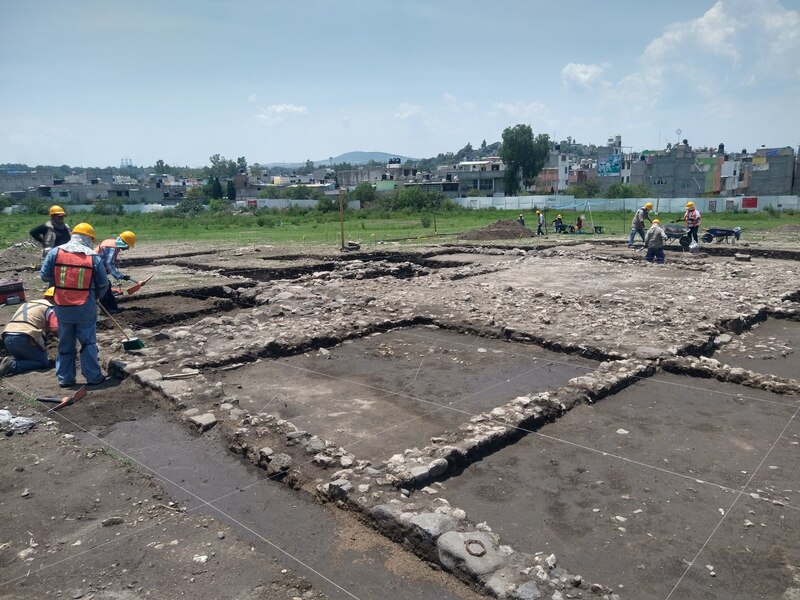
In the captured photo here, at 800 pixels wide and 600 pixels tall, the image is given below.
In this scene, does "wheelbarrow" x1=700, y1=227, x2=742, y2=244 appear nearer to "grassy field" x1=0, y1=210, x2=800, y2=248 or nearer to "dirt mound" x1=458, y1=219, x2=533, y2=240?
"grassy field" x1=0, y1=210, x2=800, y2=248

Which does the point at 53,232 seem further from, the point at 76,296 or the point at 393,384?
the point at 393,384

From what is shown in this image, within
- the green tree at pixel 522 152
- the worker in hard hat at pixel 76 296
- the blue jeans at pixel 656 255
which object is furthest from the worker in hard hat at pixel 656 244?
the green tree at pixel 522 152

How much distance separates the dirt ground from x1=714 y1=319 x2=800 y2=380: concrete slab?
7cm

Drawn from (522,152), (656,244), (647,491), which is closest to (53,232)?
(647,491)

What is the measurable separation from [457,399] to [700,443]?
104 inches

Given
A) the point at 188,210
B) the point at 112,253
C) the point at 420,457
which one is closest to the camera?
the point at 420,457

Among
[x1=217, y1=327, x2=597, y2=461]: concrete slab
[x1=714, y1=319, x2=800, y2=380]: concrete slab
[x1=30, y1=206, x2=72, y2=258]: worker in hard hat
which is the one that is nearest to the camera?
[x1=217, y1=327, x2=597, y2=461]: concrete slab

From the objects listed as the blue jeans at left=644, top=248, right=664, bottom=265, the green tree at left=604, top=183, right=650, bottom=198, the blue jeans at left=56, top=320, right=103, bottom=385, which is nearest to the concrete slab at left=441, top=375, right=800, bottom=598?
the blue jeans at left=56, top=320, right=103, bottom=385

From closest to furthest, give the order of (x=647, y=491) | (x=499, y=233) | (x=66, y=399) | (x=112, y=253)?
1. (x=647, y=491)
2. (x=66, y=399)
3. (x=112, y=253)
4. (x=499, y=233)

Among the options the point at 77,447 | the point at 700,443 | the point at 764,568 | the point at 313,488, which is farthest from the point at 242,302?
the point at 764,568

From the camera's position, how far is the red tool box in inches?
508

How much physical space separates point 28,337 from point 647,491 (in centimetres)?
799

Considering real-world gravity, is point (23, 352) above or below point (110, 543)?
above

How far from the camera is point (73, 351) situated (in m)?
7.76
